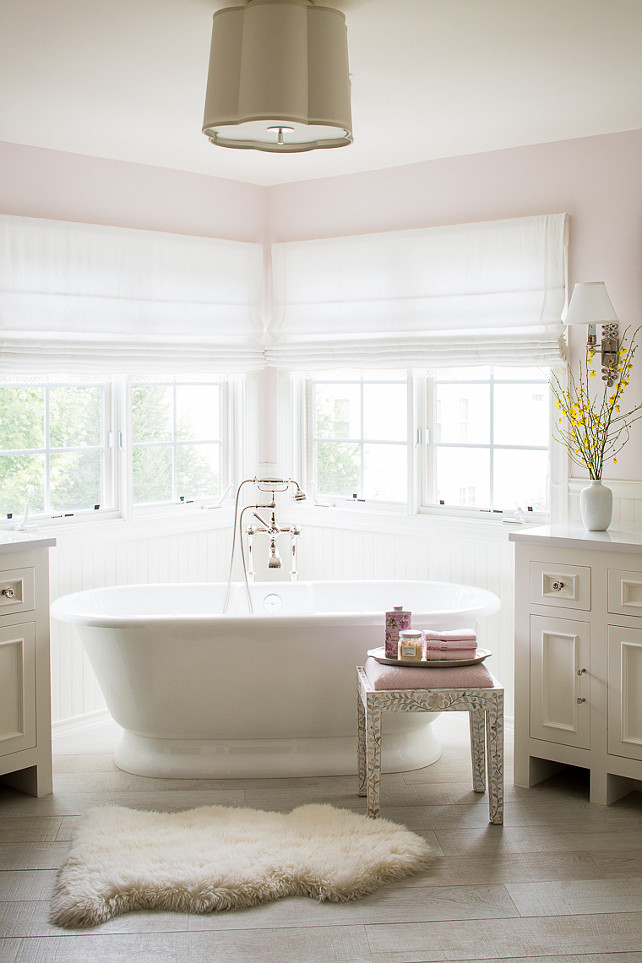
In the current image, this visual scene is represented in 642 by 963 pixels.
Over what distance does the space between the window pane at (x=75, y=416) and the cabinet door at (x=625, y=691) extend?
2.42 meters

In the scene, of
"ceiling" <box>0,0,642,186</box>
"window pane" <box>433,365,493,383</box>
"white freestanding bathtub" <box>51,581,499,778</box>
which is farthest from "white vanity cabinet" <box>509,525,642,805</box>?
"ceiling" <box>0,0,642,186</box>

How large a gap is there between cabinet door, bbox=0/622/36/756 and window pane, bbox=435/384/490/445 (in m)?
2.07

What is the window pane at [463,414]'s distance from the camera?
428 centimetres

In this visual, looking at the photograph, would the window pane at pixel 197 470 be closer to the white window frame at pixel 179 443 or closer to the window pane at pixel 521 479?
the white window frame at pixel 179 443

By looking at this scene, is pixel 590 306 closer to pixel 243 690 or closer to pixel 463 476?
pixel 463 476

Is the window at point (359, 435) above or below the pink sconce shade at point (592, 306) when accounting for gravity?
below

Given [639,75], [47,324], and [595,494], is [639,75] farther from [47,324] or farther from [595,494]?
[47,324]

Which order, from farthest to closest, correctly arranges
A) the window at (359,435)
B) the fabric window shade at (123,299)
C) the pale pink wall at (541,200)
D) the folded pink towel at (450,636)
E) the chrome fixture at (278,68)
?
the window at (359,435) → the fabric window shade at (123,299) → the pale pink wall at (541,200) → the folded pink towel at (450,636) → the chrome fixture at (278,68)

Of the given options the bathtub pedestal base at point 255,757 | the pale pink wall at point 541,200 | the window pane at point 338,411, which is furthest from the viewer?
the window pane at point 338,411

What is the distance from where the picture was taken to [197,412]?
472 centimetres

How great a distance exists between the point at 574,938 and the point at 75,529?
8.58 feet

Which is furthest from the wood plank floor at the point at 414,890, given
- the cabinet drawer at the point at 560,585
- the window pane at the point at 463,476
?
the window pane at the point at 463,476

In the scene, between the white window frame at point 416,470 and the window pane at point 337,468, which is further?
the window pane at point 337,468

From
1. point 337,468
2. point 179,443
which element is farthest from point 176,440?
point 337,468
